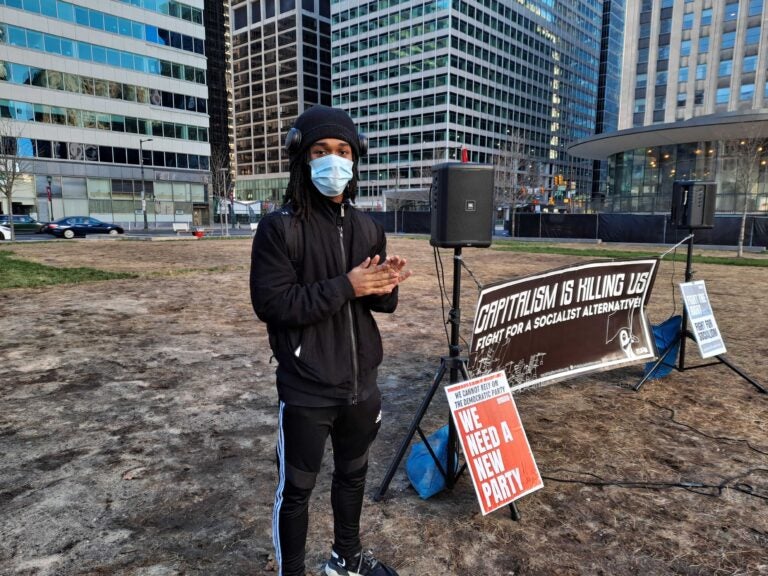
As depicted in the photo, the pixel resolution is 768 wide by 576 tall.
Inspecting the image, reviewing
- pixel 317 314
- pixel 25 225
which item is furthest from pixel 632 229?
pixel 25 225

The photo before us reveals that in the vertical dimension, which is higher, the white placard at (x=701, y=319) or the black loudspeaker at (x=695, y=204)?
the black loudspeaker at (x=695, y=204)

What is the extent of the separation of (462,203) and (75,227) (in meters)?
39.2

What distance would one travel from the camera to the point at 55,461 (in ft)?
11.9

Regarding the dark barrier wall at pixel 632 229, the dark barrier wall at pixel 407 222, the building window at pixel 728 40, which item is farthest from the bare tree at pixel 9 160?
the building window at pixel 728 40

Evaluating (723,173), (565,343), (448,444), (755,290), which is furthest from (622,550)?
(723,173)

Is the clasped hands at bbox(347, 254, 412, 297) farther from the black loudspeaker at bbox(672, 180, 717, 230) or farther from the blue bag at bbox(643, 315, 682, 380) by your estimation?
Answer: the black loudspeaker at bbox(672, 180, 717, 230)

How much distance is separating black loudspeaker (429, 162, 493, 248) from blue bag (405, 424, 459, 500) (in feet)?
4.81

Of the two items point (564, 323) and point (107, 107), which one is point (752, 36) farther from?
point (107, 107)

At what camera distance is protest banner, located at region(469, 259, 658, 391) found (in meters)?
3.65

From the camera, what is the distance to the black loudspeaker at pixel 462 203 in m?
2.88

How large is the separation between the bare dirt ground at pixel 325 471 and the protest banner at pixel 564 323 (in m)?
0.52

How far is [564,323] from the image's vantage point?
4551mm

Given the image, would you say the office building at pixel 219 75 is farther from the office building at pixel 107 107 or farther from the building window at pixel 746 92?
the building window at pixel 746 92

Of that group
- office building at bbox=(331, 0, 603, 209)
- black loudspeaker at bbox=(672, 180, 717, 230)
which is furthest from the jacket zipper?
office building at bbox=(331, 0, 603, 209)
